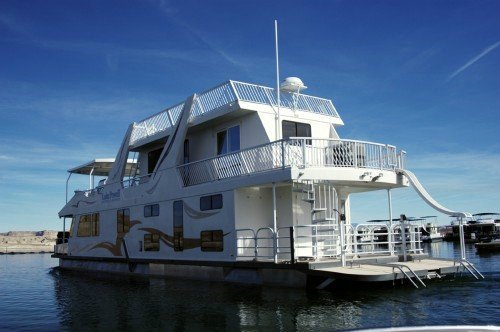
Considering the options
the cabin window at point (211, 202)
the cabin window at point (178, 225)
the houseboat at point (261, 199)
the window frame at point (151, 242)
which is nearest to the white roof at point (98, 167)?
the houseboat at point (261, 199)

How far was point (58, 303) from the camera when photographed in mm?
13992

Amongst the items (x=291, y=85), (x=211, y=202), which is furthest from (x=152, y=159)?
(x=291, y=85)

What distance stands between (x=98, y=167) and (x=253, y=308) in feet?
56.8

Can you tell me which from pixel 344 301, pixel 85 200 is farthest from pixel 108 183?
pixel 344 301

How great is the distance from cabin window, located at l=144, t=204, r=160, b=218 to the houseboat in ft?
0.13

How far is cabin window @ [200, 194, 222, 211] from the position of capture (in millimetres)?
15109

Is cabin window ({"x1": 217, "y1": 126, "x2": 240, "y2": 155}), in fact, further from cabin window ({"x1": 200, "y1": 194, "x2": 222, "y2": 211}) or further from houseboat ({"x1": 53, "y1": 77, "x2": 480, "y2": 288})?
cabin window ({"x1": 200, "y1": 194, "x2": 222, "y2": 211})

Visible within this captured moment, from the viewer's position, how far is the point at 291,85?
17328 millimetres

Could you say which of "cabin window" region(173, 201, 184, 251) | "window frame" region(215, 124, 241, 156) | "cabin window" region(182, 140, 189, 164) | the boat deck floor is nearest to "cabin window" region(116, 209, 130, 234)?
"cabin window" region(182, 140, 189, 164)

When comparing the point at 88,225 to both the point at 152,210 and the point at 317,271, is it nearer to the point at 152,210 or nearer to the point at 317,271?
the point at 152,210

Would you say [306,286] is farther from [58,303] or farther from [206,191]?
[58,303]

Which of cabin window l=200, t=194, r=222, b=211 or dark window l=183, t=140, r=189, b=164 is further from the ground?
dark window l=183, t=140, r=189, b=164

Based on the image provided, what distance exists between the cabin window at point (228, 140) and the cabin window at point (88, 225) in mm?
8549

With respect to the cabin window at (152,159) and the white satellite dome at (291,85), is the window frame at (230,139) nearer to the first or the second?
the white satellite dome at (291,85)
